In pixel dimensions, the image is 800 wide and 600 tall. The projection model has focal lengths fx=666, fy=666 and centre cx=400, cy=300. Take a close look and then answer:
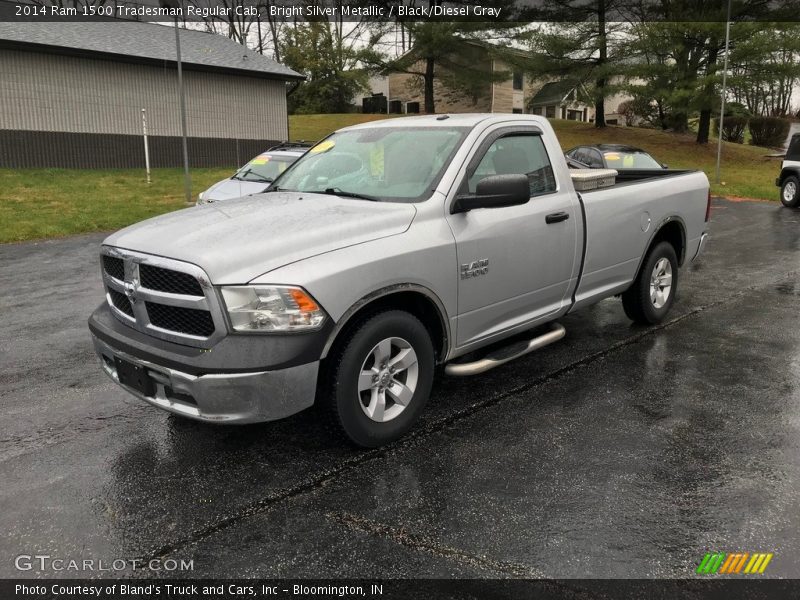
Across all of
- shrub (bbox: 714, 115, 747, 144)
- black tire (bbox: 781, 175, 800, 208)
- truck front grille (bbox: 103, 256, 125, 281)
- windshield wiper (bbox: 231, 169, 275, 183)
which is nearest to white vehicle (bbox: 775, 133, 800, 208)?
black tire (bbox: 781, 175, 800, 208)

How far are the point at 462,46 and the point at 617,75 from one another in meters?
10.3

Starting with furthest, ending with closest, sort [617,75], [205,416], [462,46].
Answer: [462,46] → [617,75] → [205,416]

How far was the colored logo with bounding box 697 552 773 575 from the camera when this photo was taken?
2859mm

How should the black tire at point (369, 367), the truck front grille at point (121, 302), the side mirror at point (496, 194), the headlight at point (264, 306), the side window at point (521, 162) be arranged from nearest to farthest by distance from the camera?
the headlight at point (264, 306) < the black tire at point (369, 367) < the truck front grille at point (121, 302) < the side mirror at point (496, 194) < the side window at point (521, 162)

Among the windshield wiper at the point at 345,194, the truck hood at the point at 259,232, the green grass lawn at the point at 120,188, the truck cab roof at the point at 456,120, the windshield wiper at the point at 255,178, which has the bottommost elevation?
→ the green grass lawn at the point at 120,188

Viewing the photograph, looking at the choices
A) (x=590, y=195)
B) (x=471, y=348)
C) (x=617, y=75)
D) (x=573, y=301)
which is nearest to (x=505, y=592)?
(x=471, y=348)

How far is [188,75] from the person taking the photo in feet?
85.7

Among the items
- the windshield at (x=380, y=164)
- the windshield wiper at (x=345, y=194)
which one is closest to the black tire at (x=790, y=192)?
the windshield at (x=380, y=164)

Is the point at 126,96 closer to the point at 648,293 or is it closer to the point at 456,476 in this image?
the point at 648,293

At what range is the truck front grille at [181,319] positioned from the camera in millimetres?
3381

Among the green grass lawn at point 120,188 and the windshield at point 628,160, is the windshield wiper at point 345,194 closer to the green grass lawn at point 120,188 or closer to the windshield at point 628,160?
the green grass lawn at point 120,188

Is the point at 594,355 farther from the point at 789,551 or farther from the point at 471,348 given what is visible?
the point at 789,551

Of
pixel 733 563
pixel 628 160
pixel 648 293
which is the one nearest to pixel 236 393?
pixel 733 563

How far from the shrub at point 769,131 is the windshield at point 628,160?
31407 millimetres
